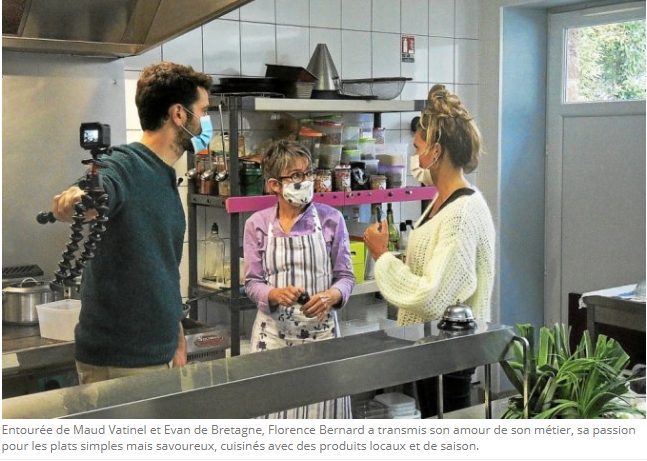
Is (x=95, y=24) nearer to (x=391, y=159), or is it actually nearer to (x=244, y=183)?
(x=244, y=183)

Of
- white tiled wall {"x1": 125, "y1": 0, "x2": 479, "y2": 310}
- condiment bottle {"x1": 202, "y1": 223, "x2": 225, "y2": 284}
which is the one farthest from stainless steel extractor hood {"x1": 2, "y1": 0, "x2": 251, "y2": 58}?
condiment bottle {"x1": 202, "y1": 223, "x2": 225, "y2": 284}

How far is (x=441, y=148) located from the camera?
1569mm

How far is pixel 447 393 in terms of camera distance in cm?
112

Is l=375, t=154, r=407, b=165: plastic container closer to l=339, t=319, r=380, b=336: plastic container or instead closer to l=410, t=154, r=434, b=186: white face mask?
l=339, t=319, r=380, b=336: plastic container

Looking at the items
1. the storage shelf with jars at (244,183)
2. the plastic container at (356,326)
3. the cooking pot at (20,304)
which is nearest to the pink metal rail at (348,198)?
the storage shelf with jars at (244,183)

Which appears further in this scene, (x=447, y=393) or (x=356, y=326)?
(x=356, y=326)

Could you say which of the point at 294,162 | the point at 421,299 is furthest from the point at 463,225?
the point at 294,162

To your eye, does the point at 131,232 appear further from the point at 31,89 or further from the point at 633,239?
the point at 633,239

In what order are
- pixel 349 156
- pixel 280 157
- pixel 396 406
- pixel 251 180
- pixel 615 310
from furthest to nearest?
pixel 349 156 → pixel 251 180 → pixel 615 310 → pixel 280 157 → pixel 396 406

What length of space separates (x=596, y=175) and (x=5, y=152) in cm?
199

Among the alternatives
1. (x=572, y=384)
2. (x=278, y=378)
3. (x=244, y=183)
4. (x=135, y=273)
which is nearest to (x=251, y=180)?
(x=244, y=183)

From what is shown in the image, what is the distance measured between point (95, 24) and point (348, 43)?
91cm

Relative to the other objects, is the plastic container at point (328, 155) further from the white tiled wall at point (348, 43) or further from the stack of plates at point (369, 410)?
the stack of plates at point (369, 410)
